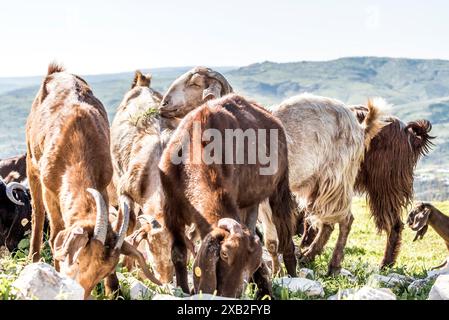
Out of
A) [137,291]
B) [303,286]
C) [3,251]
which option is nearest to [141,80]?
[3,251]

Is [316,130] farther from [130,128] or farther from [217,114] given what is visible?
[217,114]

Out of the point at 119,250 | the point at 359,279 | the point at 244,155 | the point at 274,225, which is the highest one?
the point at 244,155

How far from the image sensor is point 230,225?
19.0 ft

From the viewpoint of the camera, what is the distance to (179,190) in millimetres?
6879

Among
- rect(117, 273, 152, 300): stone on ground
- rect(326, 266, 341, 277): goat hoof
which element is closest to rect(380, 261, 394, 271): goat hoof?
rect(326, 266, 341, 277): goat hoof

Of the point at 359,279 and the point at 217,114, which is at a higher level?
the point at 217,114

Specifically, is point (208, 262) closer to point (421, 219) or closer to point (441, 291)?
point (441, 291)

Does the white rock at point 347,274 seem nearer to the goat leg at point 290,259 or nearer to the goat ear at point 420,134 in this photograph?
the goat leg at point 290,259

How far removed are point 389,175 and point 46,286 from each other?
323 inches

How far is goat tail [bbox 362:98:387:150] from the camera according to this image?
12.0m
